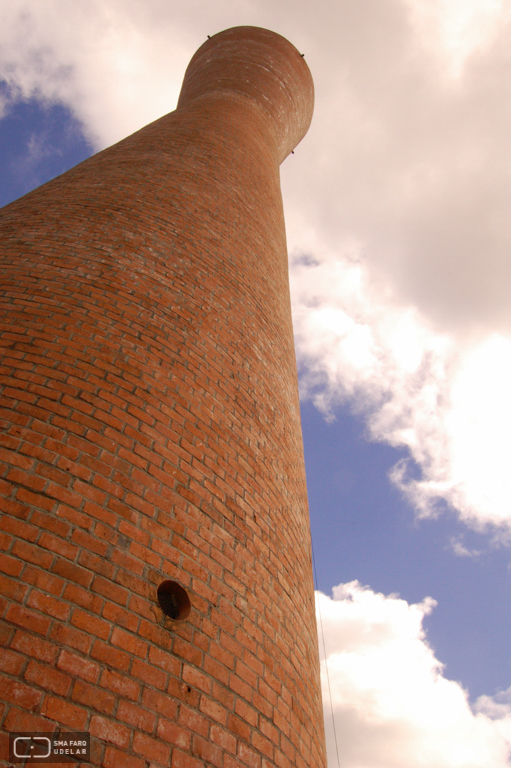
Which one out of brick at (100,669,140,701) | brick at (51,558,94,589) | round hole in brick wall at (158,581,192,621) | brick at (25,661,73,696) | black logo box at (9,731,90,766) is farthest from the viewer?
round hole in brick wall at (158,581,192,621)

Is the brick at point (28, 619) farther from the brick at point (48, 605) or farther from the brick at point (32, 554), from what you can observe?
the brick at point (32, 554)

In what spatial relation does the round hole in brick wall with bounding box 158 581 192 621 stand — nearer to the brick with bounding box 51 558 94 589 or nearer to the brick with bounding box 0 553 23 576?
the brick with bounding box 51 558 94 589

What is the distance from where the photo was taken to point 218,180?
14.9ft

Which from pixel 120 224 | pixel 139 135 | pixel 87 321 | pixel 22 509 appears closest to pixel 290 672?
pixel 22 509

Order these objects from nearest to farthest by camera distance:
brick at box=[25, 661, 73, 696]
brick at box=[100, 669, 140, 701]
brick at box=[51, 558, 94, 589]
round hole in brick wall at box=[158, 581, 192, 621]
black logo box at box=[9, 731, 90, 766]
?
black logo box at box=[9, 731, 90, 766]
brick at box=[25, 661, 73, 696]
brick at box=[100, 669, 140, 701]
brick at box=[51, 558, 94, 589]
round hole in brick wall at box=[158, 581, 192, 621]

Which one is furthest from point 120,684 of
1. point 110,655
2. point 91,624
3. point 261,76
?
point 261,76

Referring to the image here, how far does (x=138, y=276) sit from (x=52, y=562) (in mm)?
1724

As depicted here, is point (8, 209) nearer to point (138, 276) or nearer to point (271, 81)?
point (138, 276)

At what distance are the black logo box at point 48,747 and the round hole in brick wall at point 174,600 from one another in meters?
0.47

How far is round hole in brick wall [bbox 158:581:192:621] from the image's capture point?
1.68m

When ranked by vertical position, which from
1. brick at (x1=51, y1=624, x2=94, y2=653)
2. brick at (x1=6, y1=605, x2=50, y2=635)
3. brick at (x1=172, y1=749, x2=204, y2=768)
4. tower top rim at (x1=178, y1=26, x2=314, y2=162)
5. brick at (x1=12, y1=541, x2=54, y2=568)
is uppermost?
tower top rim at (x1=178, y1=26, x2=314, y2=162)

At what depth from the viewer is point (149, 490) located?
1.86 meters

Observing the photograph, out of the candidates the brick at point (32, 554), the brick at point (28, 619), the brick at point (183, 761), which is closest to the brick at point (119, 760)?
the brick at point (183, 761)

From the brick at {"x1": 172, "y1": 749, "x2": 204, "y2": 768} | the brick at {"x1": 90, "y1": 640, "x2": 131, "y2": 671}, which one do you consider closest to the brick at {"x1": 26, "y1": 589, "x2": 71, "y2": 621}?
the brick at {"x1": 90, "y1": 640, "x2": 131, "y2": 671}
